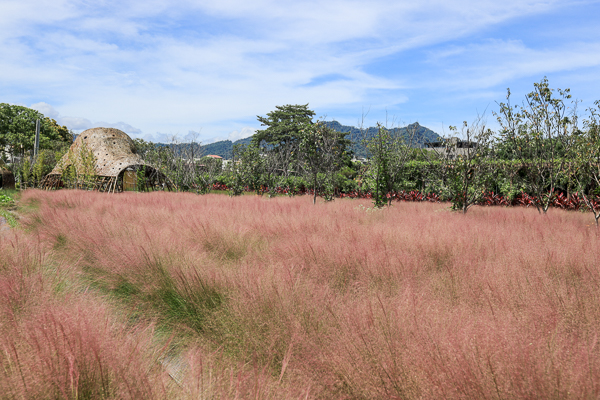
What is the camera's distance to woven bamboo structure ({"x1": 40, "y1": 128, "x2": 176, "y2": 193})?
1734 centimetres

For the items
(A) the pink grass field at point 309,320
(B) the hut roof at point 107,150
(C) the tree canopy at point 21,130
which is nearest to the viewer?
(A) the pink grass field at point 309,320

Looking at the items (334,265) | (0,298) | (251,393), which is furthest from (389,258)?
(0,298)

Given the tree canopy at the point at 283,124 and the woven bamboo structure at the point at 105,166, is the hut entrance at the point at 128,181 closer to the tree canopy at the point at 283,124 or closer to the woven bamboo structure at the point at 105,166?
the woven bamboo structure at the point at 105,166

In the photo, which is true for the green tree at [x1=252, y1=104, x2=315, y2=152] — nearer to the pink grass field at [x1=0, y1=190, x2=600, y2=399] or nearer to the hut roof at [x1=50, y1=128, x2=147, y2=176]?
the hut roof at [x1=50, y1=128, x2=147, y2=176]

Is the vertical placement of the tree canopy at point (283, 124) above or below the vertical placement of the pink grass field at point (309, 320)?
above

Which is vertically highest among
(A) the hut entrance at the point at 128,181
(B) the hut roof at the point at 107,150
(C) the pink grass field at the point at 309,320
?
(B) the hut roof at the point at 107,150

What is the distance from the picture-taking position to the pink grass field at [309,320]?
1.58 metres

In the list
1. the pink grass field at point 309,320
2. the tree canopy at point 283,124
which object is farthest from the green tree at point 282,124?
the pink grass field at point 309,320

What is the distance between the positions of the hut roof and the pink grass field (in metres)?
14.9

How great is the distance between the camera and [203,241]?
4.81 m

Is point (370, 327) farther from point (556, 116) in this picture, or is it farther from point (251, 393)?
point (556, 116)

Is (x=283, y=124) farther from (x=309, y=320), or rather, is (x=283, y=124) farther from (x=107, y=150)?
(x=309, y=320)

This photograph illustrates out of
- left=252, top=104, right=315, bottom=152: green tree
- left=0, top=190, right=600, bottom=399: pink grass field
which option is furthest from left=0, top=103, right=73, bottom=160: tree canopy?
left=0, top=190, right=600, bottom=399: pink grass field

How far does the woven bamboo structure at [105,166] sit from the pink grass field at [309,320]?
1446 cm
